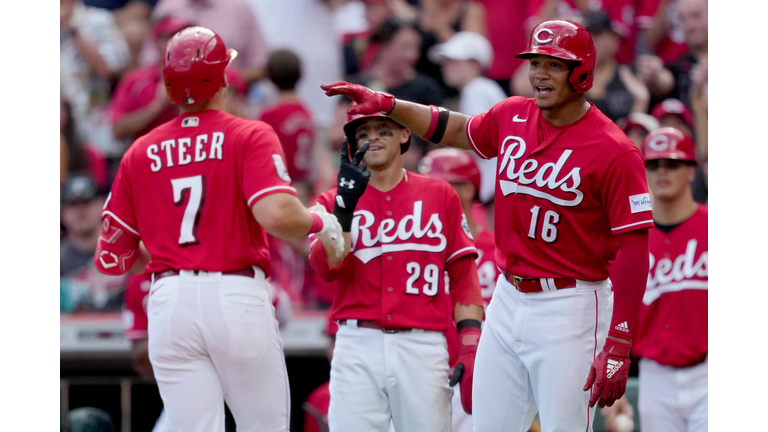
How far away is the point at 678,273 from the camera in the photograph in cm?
505

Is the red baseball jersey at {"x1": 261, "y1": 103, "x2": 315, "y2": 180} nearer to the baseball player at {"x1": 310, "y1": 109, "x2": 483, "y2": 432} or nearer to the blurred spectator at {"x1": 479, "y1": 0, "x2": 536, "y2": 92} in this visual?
the blurred spectator at {"x1": 479, "y1": 0, "x2": 536, "y2": 92}

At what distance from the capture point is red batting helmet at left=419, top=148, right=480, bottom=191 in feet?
17.4

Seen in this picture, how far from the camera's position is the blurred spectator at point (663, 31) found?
7.93m

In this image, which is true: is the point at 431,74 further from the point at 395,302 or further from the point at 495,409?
the point at 495,409

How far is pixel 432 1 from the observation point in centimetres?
887

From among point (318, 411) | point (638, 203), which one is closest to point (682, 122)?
point (318, 411)

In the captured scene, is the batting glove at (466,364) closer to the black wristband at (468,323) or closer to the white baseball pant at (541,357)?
the black wristband at (468,323)

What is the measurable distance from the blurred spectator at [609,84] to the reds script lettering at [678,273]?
245 cm

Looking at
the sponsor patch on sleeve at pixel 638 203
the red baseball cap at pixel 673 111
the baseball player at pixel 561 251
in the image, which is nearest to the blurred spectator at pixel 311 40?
the red baseball cap at pixel 673 111

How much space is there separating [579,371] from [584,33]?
4.57ft

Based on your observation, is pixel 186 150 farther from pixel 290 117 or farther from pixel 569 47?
pixel 290 117

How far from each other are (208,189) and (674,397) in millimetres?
3092

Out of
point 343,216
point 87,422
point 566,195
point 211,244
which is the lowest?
point 87,422

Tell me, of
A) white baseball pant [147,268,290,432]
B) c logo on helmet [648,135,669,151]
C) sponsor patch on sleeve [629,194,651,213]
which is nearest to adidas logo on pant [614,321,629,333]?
sponsor patch on sleeve [629,194,651,213]
